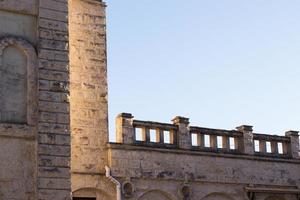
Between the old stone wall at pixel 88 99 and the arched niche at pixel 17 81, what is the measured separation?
6497 millimetres

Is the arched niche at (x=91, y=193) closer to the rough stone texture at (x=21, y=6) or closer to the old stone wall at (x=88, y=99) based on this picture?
the old stone wall at (x=88, y=99)

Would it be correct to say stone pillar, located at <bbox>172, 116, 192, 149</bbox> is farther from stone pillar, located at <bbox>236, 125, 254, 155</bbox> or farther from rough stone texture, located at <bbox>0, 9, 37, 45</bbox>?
rough stone texture, located at <bbox>0, 9, 37, 45</bbox>

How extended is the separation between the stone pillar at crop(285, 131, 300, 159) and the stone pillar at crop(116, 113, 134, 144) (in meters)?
6.74

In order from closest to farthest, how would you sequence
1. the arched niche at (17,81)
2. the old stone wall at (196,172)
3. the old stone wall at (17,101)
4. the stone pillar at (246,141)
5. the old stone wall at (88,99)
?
1. the old stone wall at (17,101)
2. the arched niche at (17,81)
3. the old stone wall at (88,99)
4. the old stone wall at (196,172)
5. the stone pillar at (246,141)

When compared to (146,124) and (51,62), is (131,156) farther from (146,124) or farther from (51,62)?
(51,62)

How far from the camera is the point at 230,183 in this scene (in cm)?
2220

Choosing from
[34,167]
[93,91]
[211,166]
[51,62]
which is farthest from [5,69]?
[211,166]

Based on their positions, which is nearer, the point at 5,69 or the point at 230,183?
the point at 5,69

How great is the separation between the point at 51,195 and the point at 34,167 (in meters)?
0.64

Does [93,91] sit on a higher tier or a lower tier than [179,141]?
higher

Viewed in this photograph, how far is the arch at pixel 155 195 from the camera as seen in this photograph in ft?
66.7

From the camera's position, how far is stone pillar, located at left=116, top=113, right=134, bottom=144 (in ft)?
66.1

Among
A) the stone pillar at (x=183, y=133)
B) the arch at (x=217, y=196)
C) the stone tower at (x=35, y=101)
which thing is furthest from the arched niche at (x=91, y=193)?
the stone tower at (x=35, y=101)

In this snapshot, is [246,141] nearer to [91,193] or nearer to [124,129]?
[124,129]
